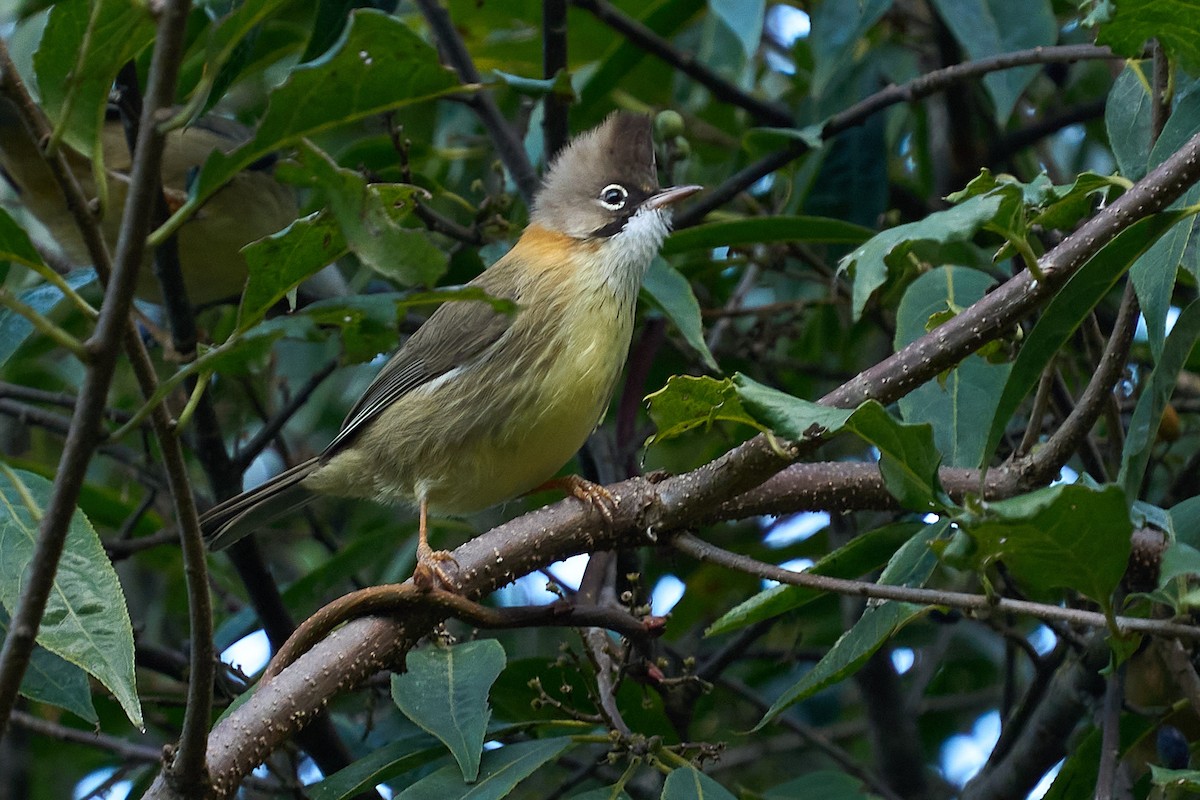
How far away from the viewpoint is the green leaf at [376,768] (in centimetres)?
258

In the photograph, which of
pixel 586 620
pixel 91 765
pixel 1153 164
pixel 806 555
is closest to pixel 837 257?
pixel 806 555

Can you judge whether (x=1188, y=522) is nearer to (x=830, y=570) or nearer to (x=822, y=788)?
(x=830, y=570)

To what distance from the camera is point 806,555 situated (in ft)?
15.3

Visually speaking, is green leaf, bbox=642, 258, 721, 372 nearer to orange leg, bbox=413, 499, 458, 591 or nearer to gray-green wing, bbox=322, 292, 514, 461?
gray-green wing, bbox=322, 292, 514, 461

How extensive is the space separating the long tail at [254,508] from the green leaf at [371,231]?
207 cm

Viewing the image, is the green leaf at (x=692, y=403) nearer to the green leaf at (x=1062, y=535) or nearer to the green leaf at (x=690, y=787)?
the green leaf at (x=1062, y=535)

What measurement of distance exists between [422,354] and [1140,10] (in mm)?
2219

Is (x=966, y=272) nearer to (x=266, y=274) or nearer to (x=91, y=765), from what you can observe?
(x=266, y=274)

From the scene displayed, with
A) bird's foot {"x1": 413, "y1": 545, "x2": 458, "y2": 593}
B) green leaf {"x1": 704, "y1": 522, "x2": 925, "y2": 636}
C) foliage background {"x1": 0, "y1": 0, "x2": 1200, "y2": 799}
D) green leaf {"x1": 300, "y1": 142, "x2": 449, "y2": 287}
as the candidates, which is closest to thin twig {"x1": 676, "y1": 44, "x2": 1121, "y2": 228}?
foliage background {"x1": 0, "y1": 0, "x2": 1200, "y2": 799}

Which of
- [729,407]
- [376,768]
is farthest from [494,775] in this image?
[729,407]

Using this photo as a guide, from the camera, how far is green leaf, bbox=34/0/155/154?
1.62 m

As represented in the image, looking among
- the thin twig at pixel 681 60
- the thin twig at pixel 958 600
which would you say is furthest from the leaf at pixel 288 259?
the thin twig at pixel 681 60

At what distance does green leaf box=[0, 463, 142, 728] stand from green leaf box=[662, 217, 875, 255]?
2.00 metres

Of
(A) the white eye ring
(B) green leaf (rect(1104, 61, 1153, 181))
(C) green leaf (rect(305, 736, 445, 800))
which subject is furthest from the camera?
(A) the white eye ring
